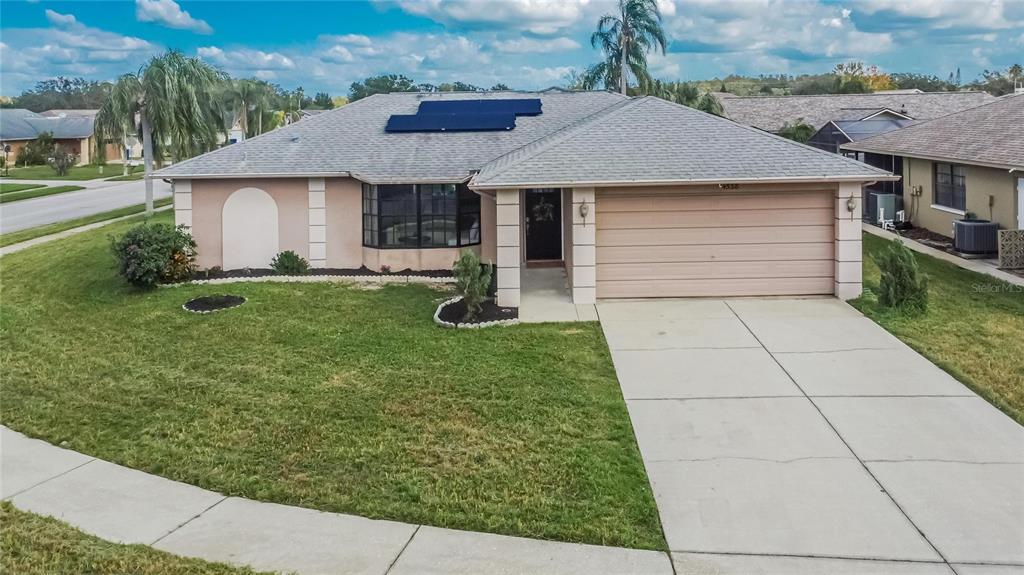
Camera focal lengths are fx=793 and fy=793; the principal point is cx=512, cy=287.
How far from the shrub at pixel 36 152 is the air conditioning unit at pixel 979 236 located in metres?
65.4

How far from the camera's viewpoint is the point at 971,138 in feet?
66.4

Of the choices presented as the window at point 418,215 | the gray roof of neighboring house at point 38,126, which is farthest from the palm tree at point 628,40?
the gray roof of neighboring house at point 38,126

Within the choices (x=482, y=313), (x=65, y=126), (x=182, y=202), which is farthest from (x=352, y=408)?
(x=65, y=126)

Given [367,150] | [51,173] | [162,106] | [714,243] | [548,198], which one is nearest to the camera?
[714,243]

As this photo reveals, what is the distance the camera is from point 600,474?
22.5 feet

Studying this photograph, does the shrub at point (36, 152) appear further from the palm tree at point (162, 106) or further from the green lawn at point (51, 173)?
the palm tree at point (162, 106)

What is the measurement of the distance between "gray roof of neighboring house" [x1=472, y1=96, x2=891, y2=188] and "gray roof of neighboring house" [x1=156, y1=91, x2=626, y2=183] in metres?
1.75

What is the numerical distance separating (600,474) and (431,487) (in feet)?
4.78

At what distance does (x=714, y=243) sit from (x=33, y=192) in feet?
131

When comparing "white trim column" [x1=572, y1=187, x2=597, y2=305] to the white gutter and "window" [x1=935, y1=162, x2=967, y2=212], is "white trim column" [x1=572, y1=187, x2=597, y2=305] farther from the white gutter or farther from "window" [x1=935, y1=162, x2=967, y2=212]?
"window" [x1=935, y1=162, x2=967, y2=212]

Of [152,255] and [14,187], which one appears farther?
[14,187]

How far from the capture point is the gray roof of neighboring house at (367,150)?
16.2 meters

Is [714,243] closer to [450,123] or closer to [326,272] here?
[450,123]

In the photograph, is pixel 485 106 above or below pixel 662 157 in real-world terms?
above
